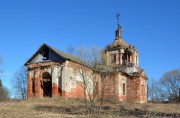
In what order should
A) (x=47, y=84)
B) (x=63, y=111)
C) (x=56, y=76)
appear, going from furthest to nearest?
(x=47, y=84), (x=56, y=76), (x=63, y=111)

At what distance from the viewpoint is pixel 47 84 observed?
111 feet

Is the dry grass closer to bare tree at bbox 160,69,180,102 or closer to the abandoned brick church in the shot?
the abandoned brick church

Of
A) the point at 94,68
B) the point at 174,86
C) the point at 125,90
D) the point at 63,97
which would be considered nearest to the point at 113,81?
the point at 125,90

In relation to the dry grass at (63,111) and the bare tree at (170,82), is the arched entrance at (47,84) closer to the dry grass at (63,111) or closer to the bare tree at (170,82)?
the dry grass at (63,111)

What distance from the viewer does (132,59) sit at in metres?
43.0

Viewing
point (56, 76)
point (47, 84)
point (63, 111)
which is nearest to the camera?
point (63, 111)

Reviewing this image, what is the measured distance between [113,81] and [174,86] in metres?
31.6

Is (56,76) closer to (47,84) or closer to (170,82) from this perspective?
(47,84)

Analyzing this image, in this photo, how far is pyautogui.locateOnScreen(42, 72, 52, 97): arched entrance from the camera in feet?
109

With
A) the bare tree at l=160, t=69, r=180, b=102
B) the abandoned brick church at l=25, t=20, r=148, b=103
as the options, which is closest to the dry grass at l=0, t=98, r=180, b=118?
the abandoned brick church at l=25, t=20, r=148, b=103

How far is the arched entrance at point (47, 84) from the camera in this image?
33.2 metres

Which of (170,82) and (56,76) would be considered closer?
(56,76)

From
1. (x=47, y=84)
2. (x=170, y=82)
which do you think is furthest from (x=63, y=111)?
(x=170, y=82)

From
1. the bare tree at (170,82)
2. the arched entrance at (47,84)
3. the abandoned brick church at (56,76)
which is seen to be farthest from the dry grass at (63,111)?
the bare tree at (170,82)
